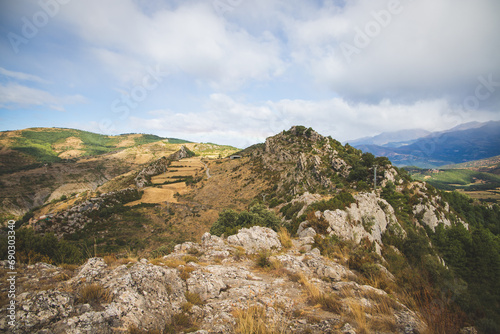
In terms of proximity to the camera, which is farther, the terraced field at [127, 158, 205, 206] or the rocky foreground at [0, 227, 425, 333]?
the terraced field at [127, 158, 205, 206]

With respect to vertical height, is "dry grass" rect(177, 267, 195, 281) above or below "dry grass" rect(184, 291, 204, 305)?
above

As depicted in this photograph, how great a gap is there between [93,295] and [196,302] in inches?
99.7

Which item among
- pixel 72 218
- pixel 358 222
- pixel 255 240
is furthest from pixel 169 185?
pixel 358 222

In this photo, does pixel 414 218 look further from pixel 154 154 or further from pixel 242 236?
pixel 154 154

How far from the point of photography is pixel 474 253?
79.1 feet

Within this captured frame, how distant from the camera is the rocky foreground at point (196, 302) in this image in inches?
145

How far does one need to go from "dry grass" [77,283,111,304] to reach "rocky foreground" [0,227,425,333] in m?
0.02

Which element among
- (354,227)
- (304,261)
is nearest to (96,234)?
(304,261)

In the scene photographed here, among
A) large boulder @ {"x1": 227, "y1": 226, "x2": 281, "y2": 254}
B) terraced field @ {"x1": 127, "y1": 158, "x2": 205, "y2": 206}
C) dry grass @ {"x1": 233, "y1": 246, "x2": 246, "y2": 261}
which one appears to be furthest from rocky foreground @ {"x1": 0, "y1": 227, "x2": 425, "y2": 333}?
terraced field @ {"x1": 127, "y1": 158, "x2": 205, "y2": 206}

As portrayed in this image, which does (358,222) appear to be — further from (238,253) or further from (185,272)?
(185,272)

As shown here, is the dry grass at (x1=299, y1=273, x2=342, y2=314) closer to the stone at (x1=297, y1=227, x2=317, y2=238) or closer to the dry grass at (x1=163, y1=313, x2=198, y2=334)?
the dry grass at (x1=163, y1=313, x2=198, y2=334)

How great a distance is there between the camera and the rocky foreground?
3682mm

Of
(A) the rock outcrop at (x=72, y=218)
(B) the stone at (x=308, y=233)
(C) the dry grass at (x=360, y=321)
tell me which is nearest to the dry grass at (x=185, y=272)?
(C) the dry grass at (x=360, y=321)

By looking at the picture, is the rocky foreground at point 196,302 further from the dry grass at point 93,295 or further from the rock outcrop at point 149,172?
the rock outcrop at point 149,172
